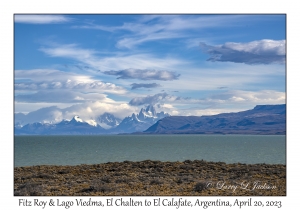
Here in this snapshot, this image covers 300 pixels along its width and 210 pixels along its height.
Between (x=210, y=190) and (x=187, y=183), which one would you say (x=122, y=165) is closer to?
(x=187, y=183)
